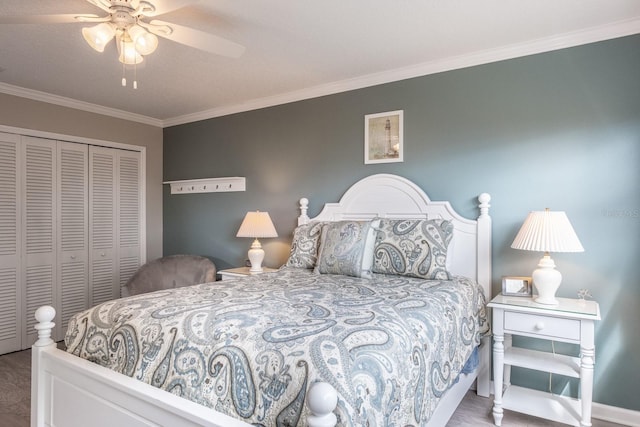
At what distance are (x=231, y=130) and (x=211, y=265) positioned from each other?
147 centimetres

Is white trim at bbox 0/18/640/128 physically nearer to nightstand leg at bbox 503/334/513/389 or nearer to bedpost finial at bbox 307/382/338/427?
nightstand leg at bbox 503/334/513/389

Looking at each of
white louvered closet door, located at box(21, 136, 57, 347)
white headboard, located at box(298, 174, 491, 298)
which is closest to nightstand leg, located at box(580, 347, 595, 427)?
white headboard, located at box(298, 174, 491, 298)

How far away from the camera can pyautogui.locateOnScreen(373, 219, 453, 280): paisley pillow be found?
2473 mm

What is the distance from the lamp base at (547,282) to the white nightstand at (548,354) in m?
0.06

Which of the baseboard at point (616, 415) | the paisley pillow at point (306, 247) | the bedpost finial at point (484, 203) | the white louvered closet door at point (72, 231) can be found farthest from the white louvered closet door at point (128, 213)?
the baseboard at point (616, 415)

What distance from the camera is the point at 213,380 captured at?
4.21 ft

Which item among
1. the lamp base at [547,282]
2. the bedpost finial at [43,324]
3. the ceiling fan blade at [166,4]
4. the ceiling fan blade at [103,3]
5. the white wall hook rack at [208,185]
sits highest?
the ceiling fan blade at [103,3]

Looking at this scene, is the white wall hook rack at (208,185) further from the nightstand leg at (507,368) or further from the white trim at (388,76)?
the nightstand leg at (507,368)

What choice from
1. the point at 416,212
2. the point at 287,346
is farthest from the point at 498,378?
the point at 287,346

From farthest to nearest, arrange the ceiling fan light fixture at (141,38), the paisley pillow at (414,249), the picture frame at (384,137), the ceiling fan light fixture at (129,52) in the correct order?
the picture frame at (384,137) → the paisley pillow at (414,249) → the ceiling fan light fixture at (129,52) → the ceiling fan light fixture at (141,38)

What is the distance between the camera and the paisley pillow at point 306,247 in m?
2.92

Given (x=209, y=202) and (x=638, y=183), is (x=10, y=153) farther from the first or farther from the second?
(x=638, y=183)

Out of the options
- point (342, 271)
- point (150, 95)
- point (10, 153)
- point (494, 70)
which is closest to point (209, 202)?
point (150, 95)

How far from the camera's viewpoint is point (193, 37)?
1.93m
